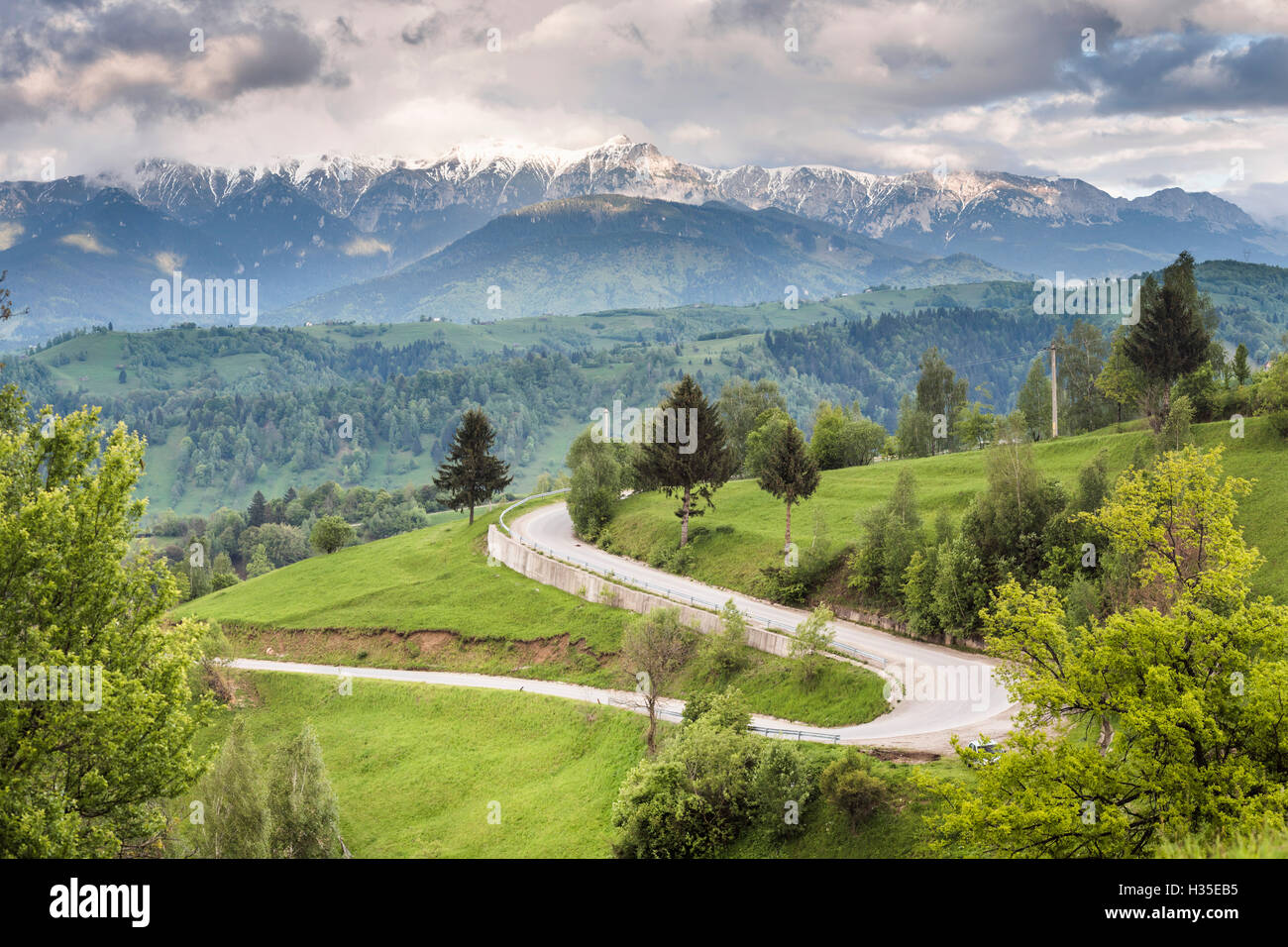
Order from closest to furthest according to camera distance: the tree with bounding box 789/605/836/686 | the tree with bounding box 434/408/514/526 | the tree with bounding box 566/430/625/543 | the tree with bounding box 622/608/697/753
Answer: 1. the tree with bounding box 622/608/697/753
2. the tree with bounding box 789/605/836/686
3. the tree with bounding box 566/430/625/543
4. the tree with bounding box 434/408/514/526

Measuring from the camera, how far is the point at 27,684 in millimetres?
16969

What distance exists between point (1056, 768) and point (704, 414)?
5788 cm

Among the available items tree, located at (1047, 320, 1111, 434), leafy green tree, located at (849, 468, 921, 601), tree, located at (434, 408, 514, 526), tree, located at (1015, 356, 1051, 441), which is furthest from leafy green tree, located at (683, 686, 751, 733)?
tree, located at (1047, 320, 1111, 434)

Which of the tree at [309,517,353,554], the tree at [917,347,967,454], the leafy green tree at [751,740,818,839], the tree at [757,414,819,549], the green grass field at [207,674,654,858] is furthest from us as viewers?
the tree at [917,347,967,454]

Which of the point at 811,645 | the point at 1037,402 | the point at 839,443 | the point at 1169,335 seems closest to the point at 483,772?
the point at 811,645

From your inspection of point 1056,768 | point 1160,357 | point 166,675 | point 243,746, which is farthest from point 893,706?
point 1160,357

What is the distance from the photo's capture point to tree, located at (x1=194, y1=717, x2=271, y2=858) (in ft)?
122

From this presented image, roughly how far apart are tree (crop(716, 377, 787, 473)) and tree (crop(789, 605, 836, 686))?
57531mm

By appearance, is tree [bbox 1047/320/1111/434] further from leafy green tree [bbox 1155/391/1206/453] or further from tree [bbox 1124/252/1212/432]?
leafy green tree [bbox 1155/391/1206/453]

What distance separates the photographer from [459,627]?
73.7 m

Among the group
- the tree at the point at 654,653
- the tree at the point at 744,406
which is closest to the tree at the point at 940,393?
the tree at the point at 744,406

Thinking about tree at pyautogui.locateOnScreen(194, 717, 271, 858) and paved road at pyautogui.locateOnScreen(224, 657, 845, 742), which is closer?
tree at pyautogui.locateOnScreen(194, 717, 271, 858)

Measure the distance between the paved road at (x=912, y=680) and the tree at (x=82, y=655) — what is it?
2682 cm
